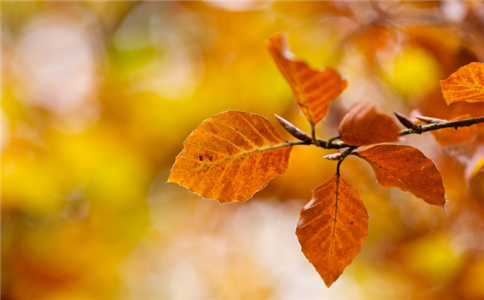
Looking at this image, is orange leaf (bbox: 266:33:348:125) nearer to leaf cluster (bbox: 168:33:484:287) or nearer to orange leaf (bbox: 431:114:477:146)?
leaf cluster (bbox: 168:33:484:287)

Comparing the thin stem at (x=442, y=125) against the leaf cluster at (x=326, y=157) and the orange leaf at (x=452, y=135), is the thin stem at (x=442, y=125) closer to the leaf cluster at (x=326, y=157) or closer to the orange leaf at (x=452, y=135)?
the leaf cluster at (x=326, y=157)

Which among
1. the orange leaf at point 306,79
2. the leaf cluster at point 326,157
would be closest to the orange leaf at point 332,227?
the leaf cluster at point 326,157

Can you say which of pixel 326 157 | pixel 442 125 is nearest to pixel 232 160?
pixel 326 157

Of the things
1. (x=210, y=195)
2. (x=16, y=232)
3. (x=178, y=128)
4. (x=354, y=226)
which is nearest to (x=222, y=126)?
(x=210, y=195)

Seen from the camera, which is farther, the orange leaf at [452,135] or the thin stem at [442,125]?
the orange leaf at [452,135]

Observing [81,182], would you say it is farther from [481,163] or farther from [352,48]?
[481,163]

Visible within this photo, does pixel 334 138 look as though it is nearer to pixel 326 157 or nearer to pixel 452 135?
pixel 326 157
